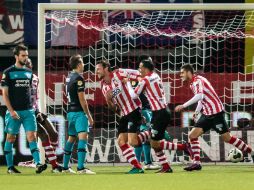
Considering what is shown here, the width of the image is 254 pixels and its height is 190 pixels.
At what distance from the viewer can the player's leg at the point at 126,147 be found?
41.5 feet

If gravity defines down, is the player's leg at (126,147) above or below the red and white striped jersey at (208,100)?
below

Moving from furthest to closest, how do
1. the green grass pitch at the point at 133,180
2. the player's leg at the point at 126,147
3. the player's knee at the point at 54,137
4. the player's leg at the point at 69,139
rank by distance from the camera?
the player's knee at the point at 54,137 → the player's leg at the point at 69,139 → the player's leg at the point at 126,147 → the green grass pitch at the point at 133,180

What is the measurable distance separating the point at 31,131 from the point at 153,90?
1.76 metres

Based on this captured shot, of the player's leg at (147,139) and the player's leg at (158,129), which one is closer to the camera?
the player's leg at (158,129)

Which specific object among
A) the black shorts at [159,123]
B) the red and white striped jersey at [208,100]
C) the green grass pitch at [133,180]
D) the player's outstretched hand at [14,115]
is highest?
the red and white striped jersey at [208,100]

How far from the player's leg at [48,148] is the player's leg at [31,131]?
1.20ft

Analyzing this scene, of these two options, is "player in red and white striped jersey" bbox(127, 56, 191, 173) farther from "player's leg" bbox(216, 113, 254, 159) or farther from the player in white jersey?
the player in white jersey

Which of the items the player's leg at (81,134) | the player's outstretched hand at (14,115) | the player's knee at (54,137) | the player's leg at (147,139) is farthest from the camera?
the player's leg at (147,139)

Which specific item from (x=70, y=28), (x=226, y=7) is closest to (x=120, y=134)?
(x=226, y=7)

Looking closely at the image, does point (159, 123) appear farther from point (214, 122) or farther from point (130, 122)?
point (214, 122)

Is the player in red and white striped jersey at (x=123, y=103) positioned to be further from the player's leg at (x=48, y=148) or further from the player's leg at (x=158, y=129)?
the player's leg at (x=48, y=148)

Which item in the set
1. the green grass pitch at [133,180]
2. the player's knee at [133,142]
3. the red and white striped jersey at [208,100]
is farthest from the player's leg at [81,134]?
the red and white striped jersey at [208,100]

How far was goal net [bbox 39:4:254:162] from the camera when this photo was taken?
15289 mm

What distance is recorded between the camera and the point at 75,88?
12578 millimetres
